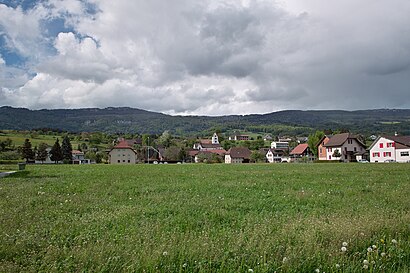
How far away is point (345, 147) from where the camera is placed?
9638 centimetres

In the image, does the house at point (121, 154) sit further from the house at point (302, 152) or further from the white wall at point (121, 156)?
the house at point (302, 152)

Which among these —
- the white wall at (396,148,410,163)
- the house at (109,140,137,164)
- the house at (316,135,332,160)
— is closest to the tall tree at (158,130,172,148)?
the house at (109,140,137,164)

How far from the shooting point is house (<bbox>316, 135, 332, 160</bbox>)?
104256mm

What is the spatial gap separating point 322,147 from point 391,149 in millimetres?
23695

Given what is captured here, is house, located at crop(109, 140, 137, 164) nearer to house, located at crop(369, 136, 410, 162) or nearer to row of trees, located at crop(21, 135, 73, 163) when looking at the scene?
row of trees, located at crop(21, 135, 73, 163)

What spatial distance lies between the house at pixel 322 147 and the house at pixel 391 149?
16178mm

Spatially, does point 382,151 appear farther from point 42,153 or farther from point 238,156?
point 42,153

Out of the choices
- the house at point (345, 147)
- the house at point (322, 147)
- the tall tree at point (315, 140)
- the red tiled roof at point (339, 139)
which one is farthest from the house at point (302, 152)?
the house at point (345, 147)

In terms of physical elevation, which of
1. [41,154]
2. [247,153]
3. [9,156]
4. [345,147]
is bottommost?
[247,153]

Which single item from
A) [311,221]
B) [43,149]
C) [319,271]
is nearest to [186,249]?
[319,271]

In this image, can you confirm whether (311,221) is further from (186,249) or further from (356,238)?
(186,249)

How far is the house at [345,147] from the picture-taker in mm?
95812

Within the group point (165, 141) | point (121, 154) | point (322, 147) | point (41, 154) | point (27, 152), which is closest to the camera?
point (322, 147)

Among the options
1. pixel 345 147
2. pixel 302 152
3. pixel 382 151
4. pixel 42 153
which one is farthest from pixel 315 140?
pixel 42 153
